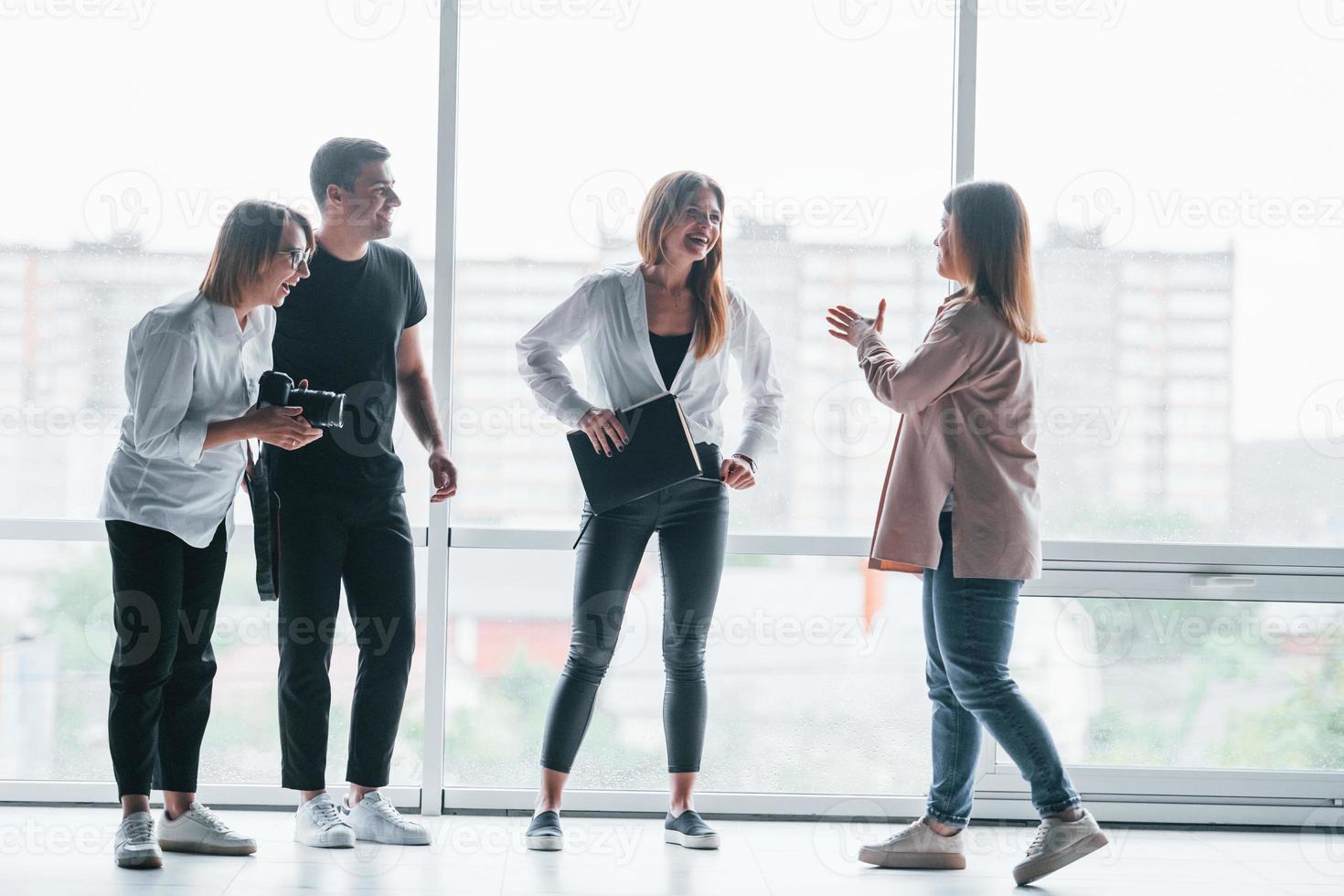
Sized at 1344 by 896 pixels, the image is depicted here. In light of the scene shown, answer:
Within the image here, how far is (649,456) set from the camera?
2.34 m

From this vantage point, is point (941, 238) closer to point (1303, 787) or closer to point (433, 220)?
point (433, 220)

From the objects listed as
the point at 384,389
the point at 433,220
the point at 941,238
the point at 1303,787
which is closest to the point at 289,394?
the point at 384,389

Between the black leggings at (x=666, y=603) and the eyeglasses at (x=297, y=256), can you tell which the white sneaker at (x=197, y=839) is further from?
the eyeglasses at (x=297, y=256)

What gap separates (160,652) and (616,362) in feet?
3.59

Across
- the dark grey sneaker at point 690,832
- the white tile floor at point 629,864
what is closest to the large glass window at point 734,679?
the white tile floor at point 629,864

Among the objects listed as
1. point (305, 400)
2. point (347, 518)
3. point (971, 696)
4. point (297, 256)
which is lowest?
point (971, 696)

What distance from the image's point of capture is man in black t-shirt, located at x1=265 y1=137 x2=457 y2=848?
2.30 metres

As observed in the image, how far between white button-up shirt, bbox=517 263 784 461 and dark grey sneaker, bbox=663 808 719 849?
0.82 meters

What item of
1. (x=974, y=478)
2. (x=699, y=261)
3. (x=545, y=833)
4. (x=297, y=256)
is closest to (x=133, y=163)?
(x=297, y=256)

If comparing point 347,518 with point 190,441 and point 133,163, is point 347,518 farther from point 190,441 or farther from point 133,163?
point 133,163

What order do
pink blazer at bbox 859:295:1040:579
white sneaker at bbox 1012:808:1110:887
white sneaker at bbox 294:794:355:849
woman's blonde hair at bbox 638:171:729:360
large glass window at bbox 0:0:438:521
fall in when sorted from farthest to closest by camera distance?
large glass window at bbox 0:0:438:521 < woman's blonde hair at bbox 638:171:729:360 < white sneaker at bbox 294:794:355:849 < pink blazer at bbox 859:295:1040:579 < white sneaker at bbox 1012:808:1110:887

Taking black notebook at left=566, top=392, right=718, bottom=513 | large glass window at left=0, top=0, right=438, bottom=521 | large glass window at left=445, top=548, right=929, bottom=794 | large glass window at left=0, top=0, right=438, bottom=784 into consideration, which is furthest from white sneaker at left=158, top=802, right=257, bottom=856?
black notebook at left=566, top=392, right=718, bottom=513

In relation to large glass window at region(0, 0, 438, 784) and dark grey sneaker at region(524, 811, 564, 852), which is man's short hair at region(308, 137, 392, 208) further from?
dark grey sneaker at region(524, 811, 564, 852)

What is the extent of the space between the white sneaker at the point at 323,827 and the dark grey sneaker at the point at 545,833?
1.23 ft
